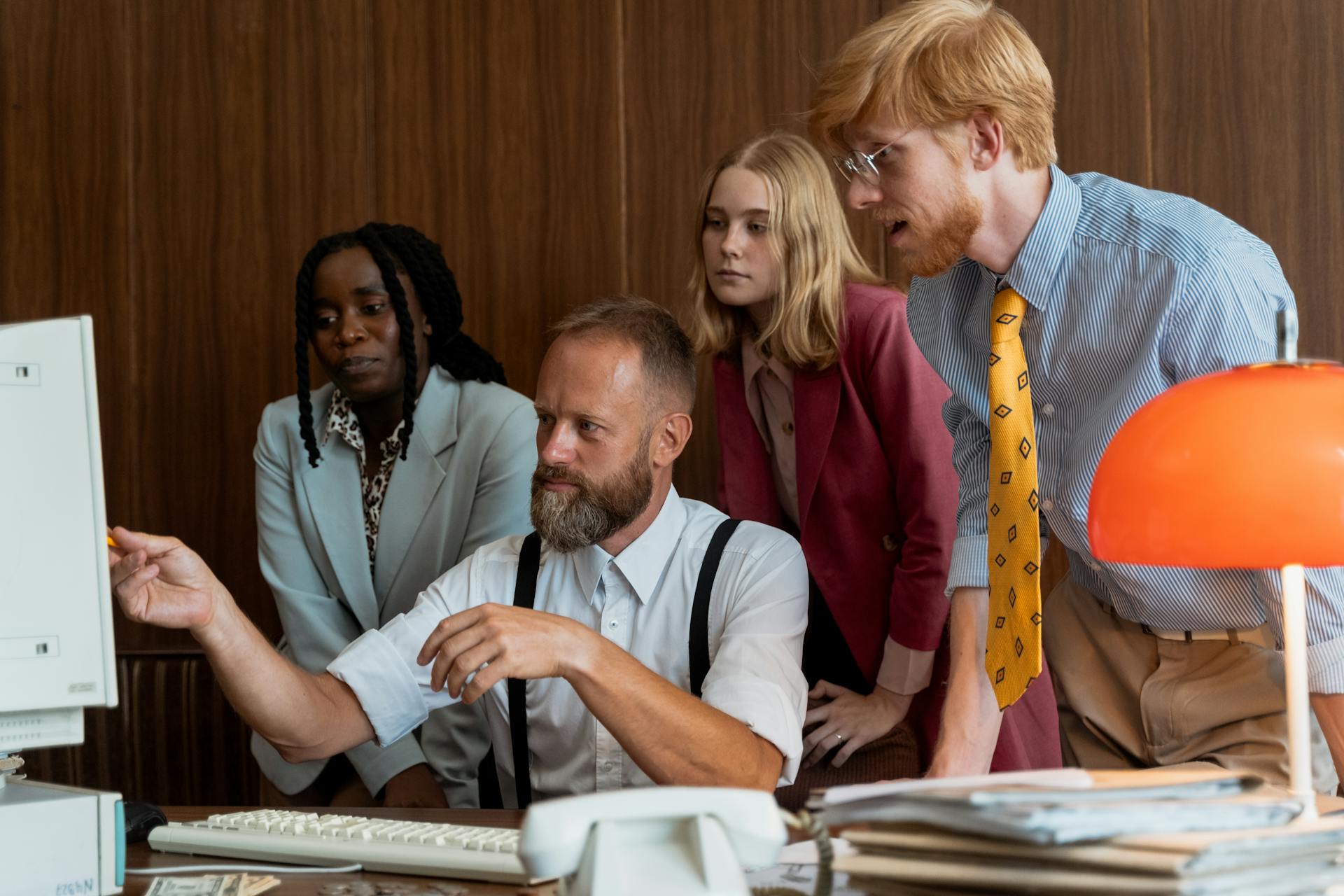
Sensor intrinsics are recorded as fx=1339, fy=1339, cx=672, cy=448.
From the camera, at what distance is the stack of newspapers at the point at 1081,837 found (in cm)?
88

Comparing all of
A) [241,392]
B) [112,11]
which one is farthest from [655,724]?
[112,11]

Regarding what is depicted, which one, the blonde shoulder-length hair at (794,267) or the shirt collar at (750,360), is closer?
the blonde shoulder-length hair at (794,267)

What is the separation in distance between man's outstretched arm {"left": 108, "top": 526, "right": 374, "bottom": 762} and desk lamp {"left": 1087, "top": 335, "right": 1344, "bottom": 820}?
1065mm

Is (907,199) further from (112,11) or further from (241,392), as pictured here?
(112,11)

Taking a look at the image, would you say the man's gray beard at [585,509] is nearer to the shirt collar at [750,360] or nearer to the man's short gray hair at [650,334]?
the man's short gray hair at [650,334]

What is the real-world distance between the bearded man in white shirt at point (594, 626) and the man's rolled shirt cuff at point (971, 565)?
275 mm

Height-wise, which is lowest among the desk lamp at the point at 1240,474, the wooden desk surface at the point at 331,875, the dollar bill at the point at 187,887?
the wooden desk surface at the point at 331,875

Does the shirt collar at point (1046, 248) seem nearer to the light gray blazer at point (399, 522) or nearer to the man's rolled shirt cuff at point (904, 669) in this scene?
the man's rolled shirt cuff at point (904, 669)

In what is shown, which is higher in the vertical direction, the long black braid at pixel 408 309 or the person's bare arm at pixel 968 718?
the long black braid at pixel 408 309

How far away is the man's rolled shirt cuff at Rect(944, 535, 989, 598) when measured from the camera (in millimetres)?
1678

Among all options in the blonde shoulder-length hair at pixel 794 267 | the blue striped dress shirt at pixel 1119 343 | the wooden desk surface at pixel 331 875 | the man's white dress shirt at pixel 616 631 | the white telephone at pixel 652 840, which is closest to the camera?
the white telephone at pixel 652 840

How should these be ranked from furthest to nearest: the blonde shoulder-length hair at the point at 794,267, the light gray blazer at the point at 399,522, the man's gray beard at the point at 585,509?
the light gray blazer at the point at 399,522, the blonde shoulder-length hair at the point at 794,267, the man's gray beard at the point at 585,509

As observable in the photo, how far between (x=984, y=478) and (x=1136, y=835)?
2.91 feet

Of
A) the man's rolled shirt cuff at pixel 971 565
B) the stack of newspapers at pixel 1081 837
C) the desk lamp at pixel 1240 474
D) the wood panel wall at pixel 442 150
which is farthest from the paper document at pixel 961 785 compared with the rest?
the wood panel wall at pixel 442 150
